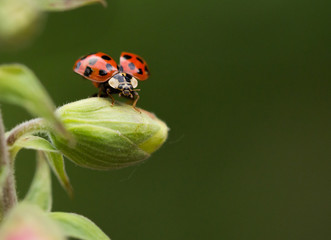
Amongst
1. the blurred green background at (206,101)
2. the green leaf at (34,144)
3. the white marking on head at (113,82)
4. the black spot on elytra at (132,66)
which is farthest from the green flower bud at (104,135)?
the blurred green background at (206,101)

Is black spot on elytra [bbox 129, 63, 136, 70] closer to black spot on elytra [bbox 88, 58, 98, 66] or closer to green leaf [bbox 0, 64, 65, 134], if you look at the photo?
A: black spot on elytra [bbox 88, 58, 98, 66]

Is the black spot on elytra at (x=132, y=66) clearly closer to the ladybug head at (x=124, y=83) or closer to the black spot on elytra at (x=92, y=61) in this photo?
the ladybug head at (x=124, y=83)

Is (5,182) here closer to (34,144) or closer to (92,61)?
(34,144)

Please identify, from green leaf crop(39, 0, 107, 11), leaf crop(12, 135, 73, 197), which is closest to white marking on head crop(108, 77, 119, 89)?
leaf crop(12, 135, 73, 197)

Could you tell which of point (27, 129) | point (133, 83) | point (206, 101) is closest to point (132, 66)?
point (133, 83)

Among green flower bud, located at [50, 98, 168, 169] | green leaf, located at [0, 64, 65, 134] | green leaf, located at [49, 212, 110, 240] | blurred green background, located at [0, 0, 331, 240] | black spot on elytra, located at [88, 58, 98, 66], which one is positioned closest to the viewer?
green leaf, located at [0, 64, 65, 134]

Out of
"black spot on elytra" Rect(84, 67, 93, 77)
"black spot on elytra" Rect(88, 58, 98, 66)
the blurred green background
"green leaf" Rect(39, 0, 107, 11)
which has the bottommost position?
the blurred green background
